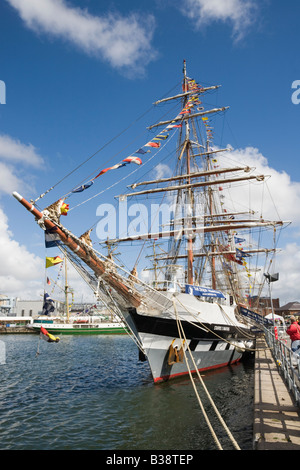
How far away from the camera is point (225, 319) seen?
1873cm

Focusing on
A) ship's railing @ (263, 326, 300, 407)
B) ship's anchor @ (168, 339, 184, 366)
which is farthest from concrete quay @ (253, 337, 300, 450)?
ship's anchor @ (168, 339, 184, 366)

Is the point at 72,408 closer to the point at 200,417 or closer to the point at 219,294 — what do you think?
the point at 200,417

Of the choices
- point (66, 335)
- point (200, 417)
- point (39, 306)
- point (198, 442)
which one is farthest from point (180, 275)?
point (39, 306)

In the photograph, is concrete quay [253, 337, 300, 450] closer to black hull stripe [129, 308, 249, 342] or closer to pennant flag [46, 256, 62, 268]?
black hull stripe [129, 308, 249, 342]

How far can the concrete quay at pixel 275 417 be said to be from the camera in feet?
19.3

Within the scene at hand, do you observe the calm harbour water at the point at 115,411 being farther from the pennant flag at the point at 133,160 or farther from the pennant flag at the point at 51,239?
the pennant flag at the point at 133,160

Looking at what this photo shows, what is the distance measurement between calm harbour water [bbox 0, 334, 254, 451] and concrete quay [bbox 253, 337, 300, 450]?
1.14 meters

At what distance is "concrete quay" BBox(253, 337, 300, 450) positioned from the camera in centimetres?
588

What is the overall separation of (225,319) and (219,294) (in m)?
2.16

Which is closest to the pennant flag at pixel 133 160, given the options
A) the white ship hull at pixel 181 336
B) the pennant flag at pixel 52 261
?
the pennant flag at pixel 52 261

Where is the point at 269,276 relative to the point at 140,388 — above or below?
above

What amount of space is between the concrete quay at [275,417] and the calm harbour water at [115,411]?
3.73ft

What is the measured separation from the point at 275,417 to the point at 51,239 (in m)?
9.75
